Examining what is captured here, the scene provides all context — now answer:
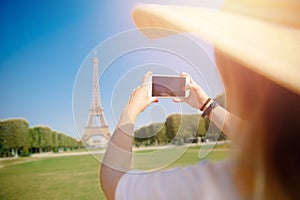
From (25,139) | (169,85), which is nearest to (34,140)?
(25,139)

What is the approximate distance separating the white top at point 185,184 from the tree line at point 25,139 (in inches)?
232

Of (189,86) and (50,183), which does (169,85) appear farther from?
(50,183)

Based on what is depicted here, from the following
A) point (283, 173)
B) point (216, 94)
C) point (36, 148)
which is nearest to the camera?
point (283, 173)

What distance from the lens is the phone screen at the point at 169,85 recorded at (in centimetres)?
80

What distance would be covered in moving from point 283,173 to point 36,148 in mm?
10228

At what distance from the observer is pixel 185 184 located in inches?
19.2

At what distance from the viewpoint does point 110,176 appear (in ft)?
1.83

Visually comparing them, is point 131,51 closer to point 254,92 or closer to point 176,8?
point 176,8

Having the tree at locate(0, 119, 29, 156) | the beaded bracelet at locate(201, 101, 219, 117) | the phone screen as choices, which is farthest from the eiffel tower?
the tree at locate(0, 119, 29, 156)

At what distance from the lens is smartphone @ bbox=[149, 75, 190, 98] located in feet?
2.62

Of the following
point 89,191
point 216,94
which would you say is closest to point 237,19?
point 216,94

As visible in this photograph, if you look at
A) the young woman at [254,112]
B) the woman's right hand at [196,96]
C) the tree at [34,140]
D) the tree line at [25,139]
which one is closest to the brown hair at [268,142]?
Answer: the young woman at [254,112]

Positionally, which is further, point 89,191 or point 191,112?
point 89,191

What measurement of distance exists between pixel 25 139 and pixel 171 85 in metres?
8.56
